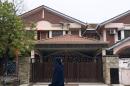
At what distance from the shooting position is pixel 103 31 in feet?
130

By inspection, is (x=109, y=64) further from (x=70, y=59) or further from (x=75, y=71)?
(x=70, y=59)

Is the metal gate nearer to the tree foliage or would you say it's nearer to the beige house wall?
the beige house wall

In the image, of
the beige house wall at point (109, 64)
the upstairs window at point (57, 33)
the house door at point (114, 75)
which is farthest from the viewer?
the upstairs window at point (57, 33)

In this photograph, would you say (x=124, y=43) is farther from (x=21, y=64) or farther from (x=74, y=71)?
(x=21, y=64)

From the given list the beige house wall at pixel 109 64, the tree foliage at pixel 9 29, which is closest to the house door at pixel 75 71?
the beige house wall at pixel 109 64

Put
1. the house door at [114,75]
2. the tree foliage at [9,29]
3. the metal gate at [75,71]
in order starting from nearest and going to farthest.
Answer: the tree foliage at [9,29], the house door at [114,75], the metal gate at [75,71]

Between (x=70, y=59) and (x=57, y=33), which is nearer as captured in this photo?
(x=70, y=59)

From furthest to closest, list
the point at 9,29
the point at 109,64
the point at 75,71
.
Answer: the point at 75,71
the point at 109,64
the point at 9,29

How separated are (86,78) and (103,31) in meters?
12.6

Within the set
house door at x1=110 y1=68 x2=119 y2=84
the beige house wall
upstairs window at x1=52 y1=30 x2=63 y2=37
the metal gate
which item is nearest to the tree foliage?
the metal gate

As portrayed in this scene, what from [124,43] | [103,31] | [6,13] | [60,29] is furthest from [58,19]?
[6,13]

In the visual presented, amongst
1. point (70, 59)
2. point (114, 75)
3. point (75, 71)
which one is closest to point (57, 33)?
point (70, 59)

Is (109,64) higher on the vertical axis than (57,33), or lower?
lower

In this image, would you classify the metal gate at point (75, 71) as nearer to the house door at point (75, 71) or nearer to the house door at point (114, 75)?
the house door at point (75, 71)
